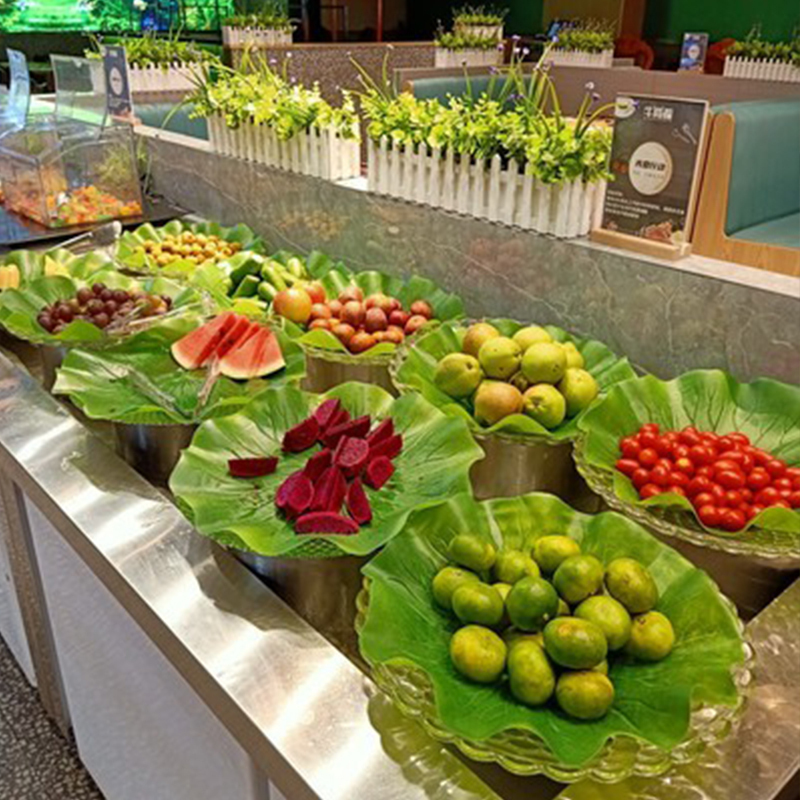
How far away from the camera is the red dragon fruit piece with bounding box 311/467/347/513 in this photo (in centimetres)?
102

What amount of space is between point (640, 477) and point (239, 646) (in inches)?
21.8

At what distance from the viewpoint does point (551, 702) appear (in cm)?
77

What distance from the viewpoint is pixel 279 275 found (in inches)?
71.3

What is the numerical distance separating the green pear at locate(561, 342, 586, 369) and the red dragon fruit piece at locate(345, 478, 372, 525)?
0.46 metres

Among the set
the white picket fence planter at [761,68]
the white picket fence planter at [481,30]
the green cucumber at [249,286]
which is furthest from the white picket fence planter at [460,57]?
the green cucumber at [249,286]

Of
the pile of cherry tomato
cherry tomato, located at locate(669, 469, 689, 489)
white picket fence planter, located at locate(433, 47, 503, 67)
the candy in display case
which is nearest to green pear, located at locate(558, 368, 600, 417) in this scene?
the pile of cherry tomato

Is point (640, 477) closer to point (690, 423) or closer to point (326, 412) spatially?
point (690, 423)

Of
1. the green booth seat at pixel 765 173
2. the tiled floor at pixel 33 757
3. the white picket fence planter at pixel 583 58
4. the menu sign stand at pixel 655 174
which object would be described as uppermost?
the menu sign stand at pixel 655 174

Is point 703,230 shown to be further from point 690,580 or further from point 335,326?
point 690,580

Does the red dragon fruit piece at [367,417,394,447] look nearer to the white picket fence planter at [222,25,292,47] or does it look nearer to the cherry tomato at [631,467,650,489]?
the cherry tomato at [631,467,650,489]

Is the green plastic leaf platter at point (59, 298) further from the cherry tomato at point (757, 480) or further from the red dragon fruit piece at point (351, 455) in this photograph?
the cherry tomato at point (757, 480)

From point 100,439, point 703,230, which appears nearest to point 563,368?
point 100,439

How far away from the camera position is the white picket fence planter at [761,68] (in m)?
6.38

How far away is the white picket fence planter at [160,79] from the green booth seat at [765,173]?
2468 mm
